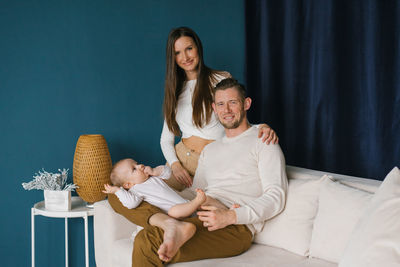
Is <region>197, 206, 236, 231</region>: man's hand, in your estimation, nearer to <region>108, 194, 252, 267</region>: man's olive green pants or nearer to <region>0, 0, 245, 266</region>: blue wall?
<region>108, 194, 252, 267</region>: man's olive green pants

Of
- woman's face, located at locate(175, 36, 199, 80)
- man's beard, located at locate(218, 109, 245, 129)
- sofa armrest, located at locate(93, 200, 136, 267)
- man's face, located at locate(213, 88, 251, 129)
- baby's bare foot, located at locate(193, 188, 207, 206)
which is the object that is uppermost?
woman's face, located at locate(175, 36, 199, 80)

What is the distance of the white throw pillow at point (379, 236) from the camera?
1157 millimetres

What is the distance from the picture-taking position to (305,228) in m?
1.70

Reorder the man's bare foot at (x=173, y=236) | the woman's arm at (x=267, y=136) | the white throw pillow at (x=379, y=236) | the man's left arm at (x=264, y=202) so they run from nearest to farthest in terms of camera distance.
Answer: the white throw pillow at (x=379, y=236) < the man's bare foot at (x=173, y=236) < the man's left arm at (x=264, y=202) < the woman's arm at (x=267, y=136)

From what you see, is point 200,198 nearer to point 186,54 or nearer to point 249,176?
point 249,176

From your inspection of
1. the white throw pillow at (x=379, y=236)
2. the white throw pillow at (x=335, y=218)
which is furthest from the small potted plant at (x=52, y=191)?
the white throw pillow at (x=379, y=236)

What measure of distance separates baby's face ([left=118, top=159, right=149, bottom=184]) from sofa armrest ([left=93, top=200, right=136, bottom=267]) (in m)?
0.17

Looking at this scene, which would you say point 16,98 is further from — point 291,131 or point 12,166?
point 291,131

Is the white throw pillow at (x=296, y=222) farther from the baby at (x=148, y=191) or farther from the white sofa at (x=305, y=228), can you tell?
the baby at (x=148, y=191)

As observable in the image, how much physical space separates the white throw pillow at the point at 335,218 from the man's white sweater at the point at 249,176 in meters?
0.20

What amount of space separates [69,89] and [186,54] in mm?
806

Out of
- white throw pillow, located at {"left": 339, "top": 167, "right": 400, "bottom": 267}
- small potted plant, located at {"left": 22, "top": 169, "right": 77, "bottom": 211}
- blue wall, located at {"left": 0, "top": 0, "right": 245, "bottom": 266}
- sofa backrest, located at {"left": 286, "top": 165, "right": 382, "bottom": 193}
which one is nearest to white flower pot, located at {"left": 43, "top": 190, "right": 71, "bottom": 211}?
small potted plant, located at {"left": 22, "top": 169, "right": 77, "bottom": 211}

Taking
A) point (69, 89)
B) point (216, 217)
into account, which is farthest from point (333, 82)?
point (69, 89)

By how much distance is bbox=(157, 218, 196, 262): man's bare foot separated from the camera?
4.92 ft
